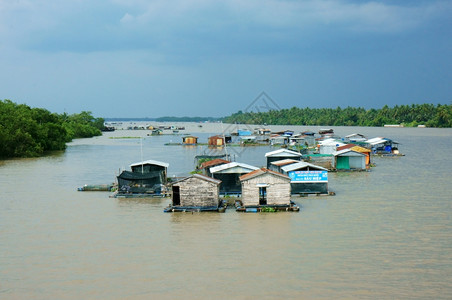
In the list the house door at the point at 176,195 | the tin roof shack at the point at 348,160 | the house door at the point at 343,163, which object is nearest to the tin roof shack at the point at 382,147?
the tin roof shack at the point at 348,160

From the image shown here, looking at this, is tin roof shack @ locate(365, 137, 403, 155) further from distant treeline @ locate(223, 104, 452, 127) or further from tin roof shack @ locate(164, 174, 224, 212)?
distant treeline @ locate(223, 104, 452, 127)

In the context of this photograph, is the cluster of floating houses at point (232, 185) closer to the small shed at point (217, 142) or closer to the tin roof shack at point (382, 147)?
the tin roof shack at point (382, 147)

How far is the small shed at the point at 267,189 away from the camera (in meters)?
16.1

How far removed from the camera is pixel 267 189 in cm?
1625

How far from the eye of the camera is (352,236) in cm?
1347

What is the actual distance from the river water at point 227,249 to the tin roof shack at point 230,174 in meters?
2.38

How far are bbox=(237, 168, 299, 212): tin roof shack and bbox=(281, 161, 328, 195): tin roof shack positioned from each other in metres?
2.98

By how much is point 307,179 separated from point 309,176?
0.14 metres

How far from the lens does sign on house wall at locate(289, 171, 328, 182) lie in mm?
19219

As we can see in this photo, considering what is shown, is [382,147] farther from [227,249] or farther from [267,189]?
[227,249]

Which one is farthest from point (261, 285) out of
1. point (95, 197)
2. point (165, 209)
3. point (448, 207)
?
point (95, 197)

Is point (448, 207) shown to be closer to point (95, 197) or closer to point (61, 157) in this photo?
point (95, 197)

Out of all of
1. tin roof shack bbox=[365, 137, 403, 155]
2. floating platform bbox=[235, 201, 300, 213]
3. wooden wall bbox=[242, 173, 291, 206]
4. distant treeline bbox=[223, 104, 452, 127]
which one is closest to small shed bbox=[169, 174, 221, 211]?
floating platform bbox=[235, 201, 300, 213]

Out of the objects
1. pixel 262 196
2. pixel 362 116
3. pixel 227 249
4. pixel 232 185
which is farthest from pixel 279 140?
pixel 362 116
